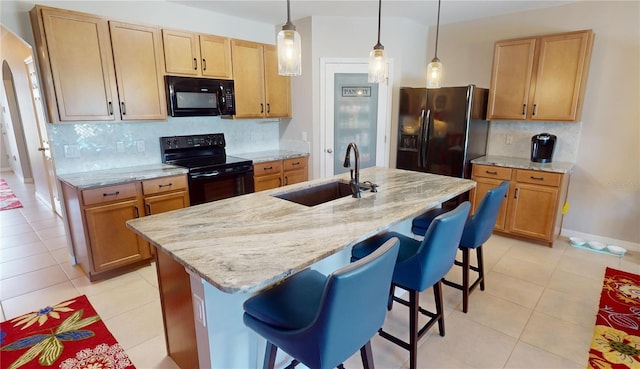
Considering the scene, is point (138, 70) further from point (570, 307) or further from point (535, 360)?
point (570, 307)

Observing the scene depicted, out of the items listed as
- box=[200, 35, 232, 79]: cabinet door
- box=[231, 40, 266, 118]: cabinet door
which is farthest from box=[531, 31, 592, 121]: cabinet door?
box=[200, 35, 232, 79]: cabinet door

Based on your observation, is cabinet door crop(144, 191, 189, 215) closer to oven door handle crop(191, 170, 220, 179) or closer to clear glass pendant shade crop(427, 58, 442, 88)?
oven door handle crop(191, 170, 220, 179)

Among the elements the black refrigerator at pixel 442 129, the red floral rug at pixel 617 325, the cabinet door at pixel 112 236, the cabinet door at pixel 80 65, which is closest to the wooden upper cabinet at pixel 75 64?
the cabinet door at pixel 80 65

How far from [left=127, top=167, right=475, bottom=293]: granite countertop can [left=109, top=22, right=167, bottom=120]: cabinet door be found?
1764mm

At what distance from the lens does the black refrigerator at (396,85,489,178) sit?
12.0 ft

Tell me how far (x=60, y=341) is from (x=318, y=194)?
6.35 feet

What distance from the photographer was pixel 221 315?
149 centimetres

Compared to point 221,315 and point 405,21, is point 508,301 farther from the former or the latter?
point 405,21

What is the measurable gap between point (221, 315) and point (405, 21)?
12.9 ft

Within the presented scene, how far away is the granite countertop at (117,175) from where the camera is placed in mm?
2699

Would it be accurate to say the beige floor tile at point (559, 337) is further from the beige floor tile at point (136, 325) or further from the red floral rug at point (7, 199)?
the red floral rug at point (7, 199)

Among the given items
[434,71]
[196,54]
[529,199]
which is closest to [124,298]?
[196,54]

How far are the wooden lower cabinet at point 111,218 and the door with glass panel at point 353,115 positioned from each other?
192cm

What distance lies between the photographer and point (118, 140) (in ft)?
10.8
